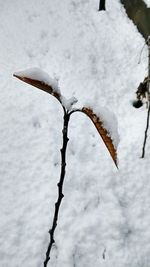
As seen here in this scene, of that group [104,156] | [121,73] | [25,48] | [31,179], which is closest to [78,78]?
[121,73]

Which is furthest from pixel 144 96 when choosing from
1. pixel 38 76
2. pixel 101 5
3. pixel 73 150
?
pixel 101 5

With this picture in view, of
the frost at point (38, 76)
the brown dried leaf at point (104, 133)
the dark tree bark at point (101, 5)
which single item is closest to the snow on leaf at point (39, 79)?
the frost at point (38, 76)

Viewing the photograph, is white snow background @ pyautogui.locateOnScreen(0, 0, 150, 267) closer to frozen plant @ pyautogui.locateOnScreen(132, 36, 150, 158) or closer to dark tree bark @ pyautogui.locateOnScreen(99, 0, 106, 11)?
frozen plant @ pyautogui.locateOnScreen(132, 36, 150, 158)

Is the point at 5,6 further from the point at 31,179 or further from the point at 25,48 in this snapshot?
the point at 31,179

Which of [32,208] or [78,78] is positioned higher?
[78,78]

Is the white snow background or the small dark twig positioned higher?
the small dark twig

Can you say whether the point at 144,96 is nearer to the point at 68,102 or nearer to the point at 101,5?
the point at 68,102

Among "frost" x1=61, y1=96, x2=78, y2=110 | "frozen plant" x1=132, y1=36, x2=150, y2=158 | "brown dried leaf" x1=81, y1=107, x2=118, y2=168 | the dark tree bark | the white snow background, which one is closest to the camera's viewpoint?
"brown dried leaf" x1=81, y1=107, x2=118, y2=168

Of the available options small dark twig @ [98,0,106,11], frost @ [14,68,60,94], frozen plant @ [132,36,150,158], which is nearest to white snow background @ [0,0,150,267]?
frozen plant @ [132,36,150,158]
